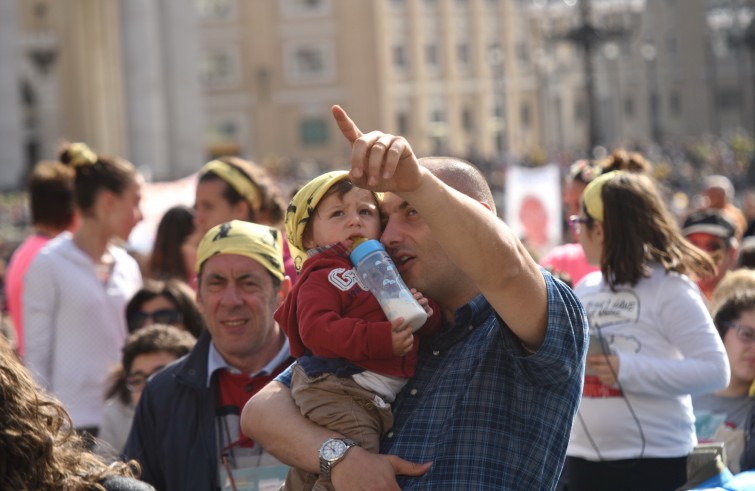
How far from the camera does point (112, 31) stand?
51.5m

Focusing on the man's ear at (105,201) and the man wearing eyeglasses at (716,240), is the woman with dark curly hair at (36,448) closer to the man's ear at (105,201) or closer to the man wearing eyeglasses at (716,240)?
the man's ear at (105,201)

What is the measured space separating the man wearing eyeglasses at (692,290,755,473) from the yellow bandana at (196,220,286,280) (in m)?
2.16

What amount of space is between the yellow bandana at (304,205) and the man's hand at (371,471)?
78cm

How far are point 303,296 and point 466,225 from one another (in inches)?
32.8

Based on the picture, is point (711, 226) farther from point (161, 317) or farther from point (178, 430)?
point (178, 430)

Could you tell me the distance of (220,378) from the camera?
4875mm

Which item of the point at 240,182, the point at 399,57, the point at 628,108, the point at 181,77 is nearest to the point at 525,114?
the point at 399,57

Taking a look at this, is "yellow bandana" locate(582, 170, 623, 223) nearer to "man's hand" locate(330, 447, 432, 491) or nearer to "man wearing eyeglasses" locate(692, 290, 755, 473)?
"man wearing eyeglasses" locate(692, 290, 755, 473)

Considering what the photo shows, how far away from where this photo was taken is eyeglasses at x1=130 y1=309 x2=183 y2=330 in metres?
6.78

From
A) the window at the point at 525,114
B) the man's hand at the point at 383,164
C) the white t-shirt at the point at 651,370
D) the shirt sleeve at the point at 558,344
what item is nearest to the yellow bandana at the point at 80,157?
the white t-shirt at the point at 651,370

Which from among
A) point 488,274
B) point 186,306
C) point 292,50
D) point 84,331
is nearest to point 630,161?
point 186,306

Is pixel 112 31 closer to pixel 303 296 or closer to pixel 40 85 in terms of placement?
pixel 40 85

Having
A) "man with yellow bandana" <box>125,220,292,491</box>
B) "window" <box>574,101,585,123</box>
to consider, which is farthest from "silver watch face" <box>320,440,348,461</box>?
"window" <box>574,101,585,123</box>

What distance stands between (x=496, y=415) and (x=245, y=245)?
1770 mm
